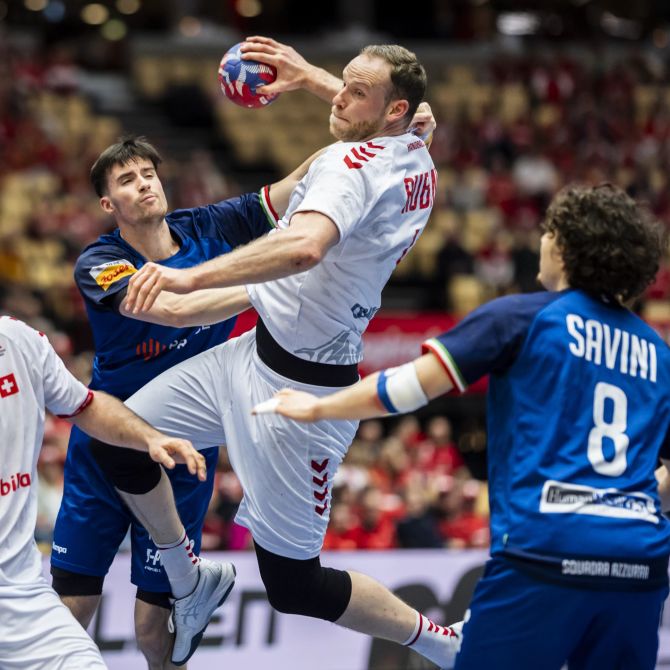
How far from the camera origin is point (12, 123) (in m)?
17.2

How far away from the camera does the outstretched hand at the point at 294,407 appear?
3932 mm

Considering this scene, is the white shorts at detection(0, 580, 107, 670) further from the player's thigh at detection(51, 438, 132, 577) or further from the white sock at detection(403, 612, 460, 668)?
the white sock at detection(403, 612, 460, 668)

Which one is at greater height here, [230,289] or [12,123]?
[12,123]

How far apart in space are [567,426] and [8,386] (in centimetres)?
203

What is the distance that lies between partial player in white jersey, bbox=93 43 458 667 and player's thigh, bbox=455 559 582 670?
140 centimetres

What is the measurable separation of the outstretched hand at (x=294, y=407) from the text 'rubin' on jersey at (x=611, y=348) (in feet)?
2.75

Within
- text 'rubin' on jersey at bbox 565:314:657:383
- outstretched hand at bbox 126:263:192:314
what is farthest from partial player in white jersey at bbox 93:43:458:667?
text 'rubin' on jersey at bbox 565:314:657:383

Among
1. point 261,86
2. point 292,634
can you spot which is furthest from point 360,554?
point 261,86

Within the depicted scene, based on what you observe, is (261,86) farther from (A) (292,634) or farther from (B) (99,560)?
(A) (292,634)

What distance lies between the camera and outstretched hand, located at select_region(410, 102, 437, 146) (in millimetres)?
5254

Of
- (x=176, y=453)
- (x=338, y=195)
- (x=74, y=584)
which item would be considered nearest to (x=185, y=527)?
(x=74, y=584)

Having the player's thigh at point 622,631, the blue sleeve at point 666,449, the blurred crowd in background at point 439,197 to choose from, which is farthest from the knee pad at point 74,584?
the blurred crowd in background at point 439,197

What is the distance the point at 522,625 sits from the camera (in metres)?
3.74

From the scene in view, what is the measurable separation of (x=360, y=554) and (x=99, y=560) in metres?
2.90
